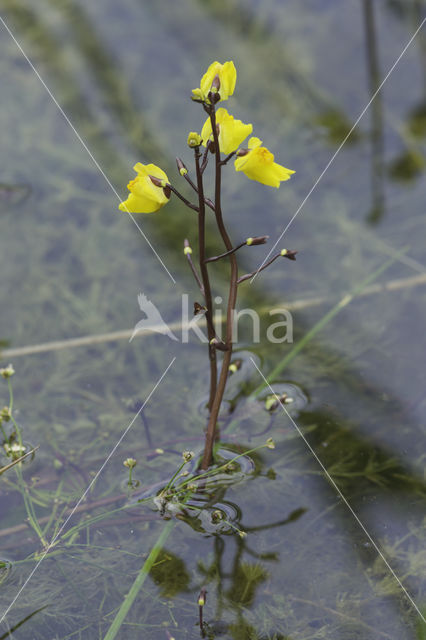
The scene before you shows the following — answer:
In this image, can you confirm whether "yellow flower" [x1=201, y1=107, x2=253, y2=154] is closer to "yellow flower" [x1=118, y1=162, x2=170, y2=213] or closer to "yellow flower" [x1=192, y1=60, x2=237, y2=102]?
"yellow flower" [x1=192, y1=60, x2=237, y2=102]

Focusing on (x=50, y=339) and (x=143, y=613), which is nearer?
(x=143, y=613)

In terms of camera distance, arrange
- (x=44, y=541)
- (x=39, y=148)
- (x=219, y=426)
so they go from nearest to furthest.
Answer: (x=44, y=541)
(x=219, y=426)
(x=39, y=148)

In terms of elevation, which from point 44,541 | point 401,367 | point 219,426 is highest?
point 401,367

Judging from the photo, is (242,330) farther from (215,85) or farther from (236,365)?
(215,85)

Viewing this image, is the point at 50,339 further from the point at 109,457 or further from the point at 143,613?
the point at 143,613

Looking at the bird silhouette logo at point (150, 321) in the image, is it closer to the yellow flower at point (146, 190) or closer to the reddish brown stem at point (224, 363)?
the reddish brown stem at point (224, 363)

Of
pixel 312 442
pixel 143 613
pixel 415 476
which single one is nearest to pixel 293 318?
pixel 312 442
